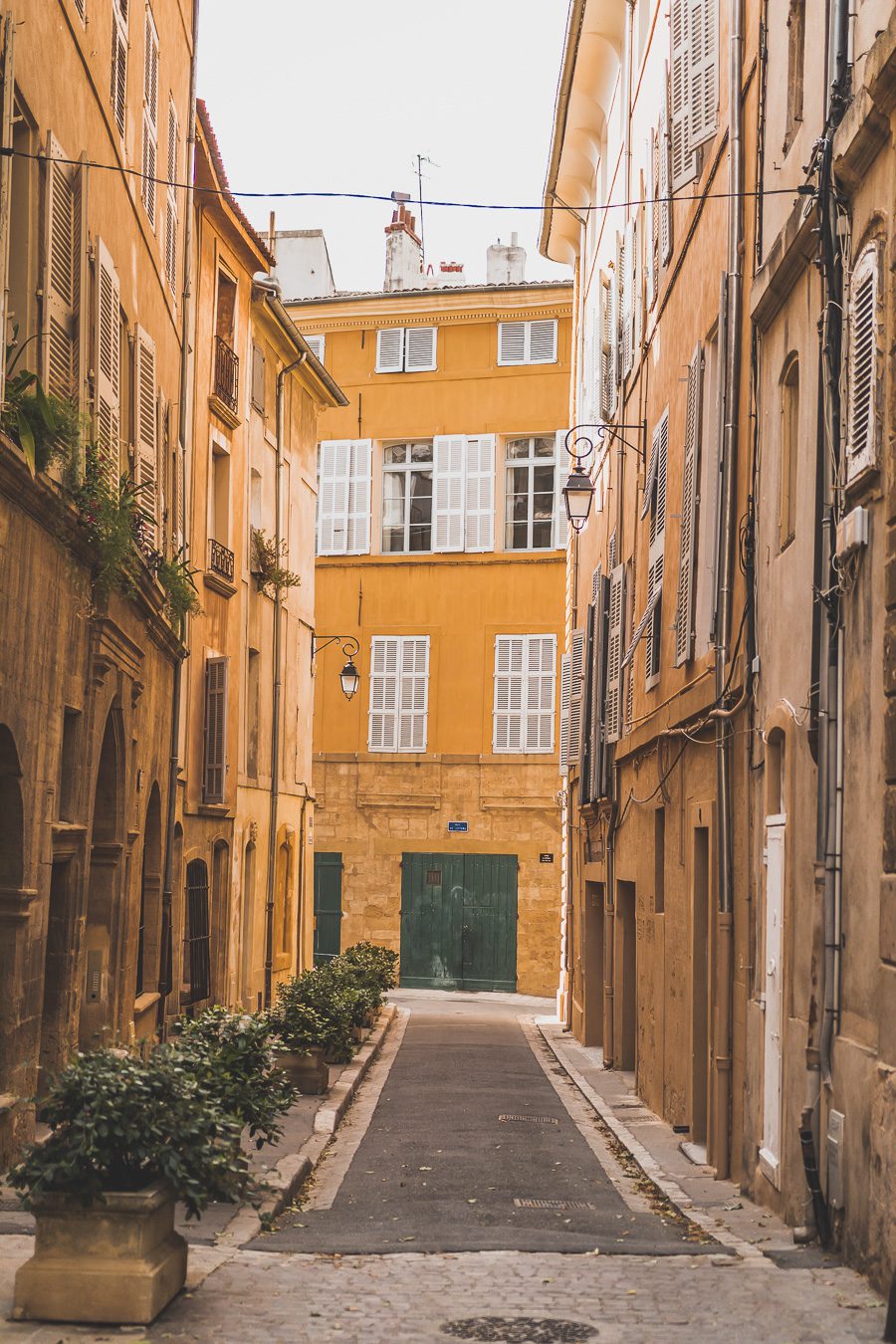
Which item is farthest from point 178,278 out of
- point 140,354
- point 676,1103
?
point 676,1103

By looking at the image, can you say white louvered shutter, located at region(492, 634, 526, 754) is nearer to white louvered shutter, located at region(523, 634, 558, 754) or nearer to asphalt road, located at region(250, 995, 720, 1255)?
white louvered shutter, located at region(523, 634, 558, 754)

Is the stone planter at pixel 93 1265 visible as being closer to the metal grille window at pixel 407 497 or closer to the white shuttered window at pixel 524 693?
the white shuttered window at pixel 524 693

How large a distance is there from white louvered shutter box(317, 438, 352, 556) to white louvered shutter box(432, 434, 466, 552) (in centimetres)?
196

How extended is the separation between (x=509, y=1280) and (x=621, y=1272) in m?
0.59

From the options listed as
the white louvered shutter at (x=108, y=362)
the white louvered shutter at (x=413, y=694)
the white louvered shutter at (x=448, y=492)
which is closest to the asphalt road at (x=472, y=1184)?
the white louvered shutter at (x=108, y=362)

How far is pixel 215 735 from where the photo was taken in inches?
852

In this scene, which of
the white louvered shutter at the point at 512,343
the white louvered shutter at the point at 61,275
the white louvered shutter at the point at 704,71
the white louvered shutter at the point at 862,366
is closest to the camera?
the white louvered shutter at the point at 862,366

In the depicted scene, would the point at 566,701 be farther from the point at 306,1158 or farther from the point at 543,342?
the point at 306,1158

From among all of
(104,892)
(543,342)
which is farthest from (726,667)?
(543,342)

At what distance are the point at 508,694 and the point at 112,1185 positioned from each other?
27.3m

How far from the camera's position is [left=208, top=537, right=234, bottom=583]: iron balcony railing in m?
21.9

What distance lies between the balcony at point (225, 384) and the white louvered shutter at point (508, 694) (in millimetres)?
11871

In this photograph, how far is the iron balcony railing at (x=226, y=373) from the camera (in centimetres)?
2236

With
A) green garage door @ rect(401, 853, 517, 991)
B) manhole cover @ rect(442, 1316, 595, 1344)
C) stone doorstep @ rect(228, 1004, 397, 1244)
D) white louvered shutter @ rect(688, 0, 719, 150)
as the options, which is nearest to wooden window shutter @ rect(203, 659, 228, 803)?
stone doorstep @ rect(228, 1004, 397, 1244)
